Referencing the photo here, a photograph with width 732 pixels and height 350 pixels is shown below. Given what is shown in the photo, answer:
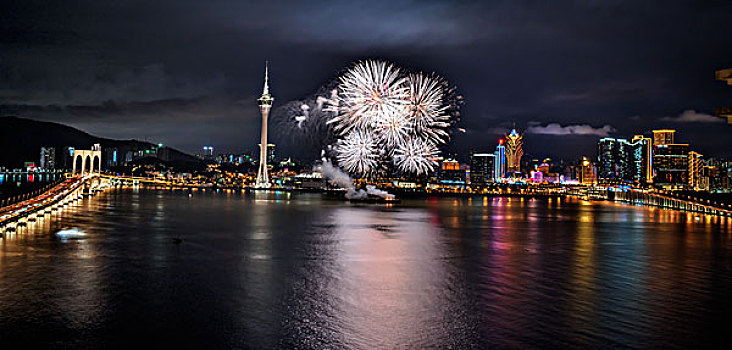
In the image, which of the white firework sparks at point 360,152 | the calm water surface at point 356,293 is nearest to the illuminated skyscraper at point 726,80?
the calm water surface at point 356,293

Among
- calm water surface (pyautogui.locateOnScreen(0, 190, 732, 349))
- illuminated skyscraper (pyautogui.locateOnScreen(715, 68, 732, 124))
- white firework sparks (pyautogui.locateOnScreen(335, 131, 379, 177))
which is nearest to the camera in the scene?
calm water surface (pyautogui.locateOnScreen(0, 190, 732, 349))

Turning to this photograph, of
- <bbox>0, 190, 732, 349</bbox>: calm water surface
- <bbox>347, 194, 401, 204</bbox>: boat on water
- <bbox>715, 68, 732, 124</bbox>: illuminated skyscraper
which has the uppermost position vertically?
<bbox>715, 68, 732, 124</bbox>: illuminated skyscraper

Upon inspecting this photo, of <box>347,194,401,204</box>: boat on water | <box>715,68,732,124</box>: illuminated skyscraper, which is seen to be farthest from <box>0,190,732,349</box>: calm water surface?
<box>347,194,401,204</box>: boat on water

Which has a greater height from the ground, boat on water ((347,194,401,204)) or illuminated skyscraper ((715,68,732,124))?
illuminated skyscraper ((715,68,732,124))

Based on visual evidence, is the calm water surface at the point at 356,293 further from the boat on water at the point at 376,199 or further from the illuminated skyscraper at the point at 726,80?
the boat on water at the point at 376,199

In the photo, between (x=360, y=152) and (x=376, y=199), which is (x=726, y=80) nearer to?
(x=360, y=152)

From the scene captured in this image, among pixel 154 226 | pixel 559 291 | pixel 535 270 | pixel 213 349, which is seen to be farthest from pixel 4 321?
pixel 154 226

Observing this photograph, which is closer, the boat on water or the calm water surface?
the calm water surface

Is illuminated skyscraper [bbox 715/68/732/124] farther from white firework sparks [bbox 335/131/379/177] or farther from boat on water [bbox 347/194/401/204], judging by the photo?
boat on water [bbox 347/194/401/204]

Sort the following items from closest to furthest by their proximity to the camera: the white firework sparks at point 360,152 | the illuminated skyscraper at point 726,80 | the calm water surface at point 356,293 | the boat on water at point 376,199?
the calm water surface at point 356,293 < the illuminated skyscraper at point 726,80 < the white firework sparks at point 360,152 < the boat on water at point 376,199
